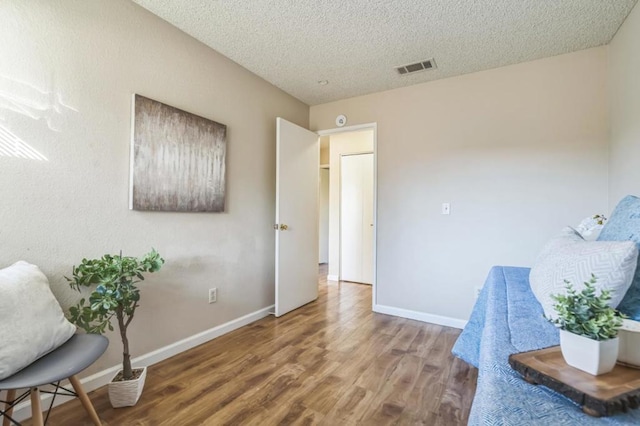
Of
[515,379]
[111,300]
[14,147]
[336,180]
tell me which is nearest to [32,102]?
[14,147]

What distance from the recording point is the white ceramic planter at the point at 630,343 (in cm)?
74

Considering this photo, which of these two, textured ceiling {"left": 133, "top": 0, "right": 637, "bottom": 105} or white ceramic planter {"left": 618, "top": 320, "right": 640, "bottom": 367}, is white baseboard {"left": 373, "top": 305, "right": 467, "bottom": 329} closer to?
white ceramic planter {"left": 618, "top": 320, "right": 640, "bottom": 367}

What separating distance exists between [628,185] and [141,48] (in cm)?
346

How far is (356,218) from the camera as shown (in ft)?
15.7

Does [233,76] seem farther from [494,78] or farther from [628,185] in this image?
[628,185]

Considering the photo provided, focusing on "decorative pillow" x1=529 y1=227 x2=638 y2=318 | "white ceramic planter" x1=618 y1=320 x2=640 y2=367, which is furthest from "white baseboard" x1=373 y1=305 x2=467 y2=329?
"white ceramic planter" x1=618 y1=320 x2=640 y2=367

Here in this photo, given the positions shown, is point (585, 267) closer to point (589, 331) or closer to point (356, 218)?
point (589, 331)

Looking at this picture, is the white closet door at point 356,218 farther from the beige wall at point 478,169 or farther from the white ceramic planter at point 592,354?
the white ceramic planter at point 592,354

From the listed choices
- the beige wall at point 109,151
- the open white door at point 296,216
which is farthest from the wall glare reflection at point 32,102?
the open white door at point 296,216

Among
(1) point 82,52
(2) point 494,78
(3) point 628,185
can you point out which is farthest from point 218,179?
(3) point 628,185

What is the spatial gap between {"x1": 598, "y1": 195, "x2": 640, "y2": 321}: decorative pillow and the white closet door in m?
3.39

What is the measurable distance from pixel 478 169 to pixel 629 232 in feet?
5.97

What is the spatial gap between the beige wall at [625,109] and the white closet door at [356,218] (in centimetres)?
277

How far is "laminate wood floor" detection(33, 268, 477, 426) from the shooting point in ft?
5.22
